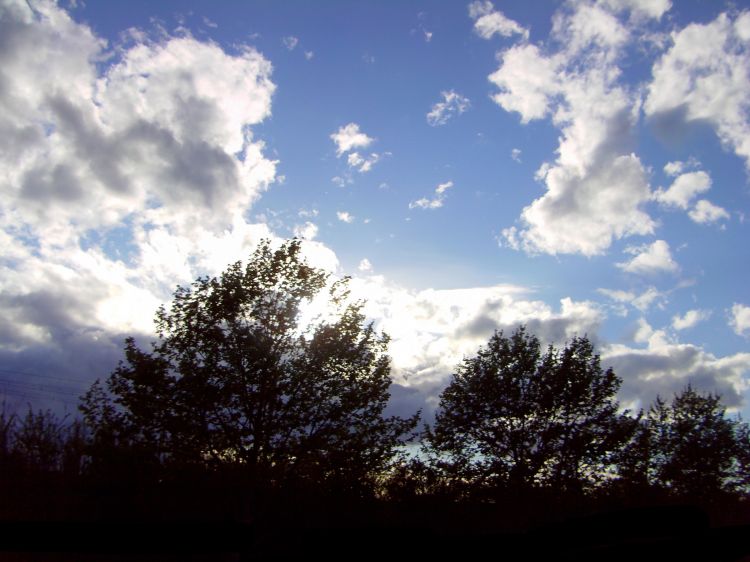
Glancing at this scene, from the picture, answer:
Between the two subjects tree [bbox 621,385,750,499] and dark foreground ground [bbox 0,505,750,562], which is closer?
dark foreground ground [bbox 0,505,750,562]

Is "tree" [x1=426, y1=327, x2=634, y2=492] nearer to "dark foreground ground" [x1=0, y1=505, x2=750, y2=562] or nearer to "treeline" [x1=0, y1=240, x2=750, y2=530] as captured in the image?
"treeline" [x1=0, y1=240, x2=750, y2=530]

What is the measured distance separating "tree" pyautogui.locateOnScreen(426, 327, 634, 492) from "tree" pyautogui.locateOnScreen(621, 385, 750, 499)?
2.95 m

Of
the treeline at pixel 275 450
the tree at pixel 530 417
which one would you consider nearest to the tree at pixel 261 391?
the treeline at pixel 275 450

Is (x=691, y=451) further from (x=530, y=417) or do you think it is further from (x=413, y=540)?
(x=413, y=540)

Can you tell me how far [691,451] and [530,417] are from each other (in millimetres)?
14851

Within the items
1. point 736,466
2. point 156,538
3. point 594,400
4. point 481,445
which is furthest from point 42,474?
point 736,466

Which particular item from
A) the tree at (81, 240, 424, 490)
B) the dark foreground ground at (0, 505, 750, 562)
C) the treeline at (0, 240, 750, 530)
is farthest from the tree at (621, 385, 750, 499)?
the dark foreground ground at (0, 505, 750, 562)

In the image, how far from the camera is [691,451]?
42.9 metres

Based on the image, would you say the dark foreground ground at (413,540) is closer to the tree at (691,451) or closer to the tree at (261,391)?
the tree at (261,391)

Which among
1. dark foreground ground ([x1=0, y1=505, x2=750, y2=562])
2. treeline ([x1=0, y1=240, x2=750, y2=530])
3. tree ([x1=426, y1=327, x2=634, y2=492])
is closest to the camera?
dark foreground ground ([x1=0, y1=505, x2=750, y2=562])

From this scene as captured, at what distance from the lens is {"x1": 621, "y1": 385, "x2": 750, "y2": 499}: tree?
39031mm

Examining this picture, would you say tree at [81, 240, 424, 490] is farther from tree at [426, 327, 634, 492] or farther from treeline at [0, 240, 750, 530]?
tree at [426, 327, 634, 492]

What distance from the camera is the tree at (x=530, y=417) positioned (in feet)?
123

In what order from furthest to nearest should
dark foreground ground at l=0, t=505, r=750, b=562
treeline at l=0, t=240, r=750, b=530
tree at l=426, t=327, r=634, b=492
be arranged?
→ tree at l=426, t=327, r=634, b=492 < treeline at l=0, t=240, r=750, b=530 < dark foreground ground at l=0, t=505, r=750, b=562
